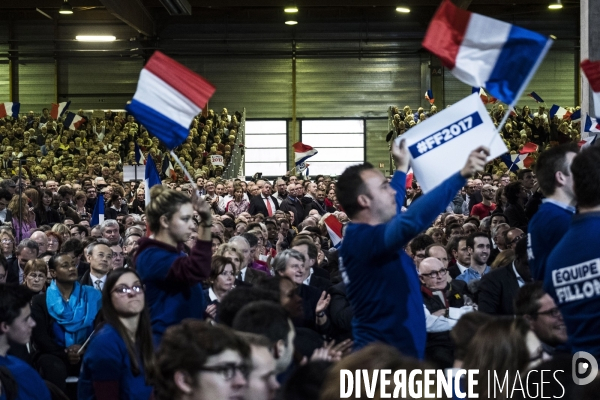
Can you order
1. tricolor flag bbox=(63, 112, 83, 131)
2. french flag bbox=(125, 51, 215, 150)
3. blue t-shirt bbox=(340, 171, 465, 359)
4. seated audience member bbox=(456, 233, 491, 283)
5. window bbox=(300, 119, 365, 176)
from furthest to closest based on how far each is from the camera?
1. window bbox=(300, 119, 365, 176)
2. tricolor flag bbox=(63, 112, 83, 131)
3. seated audience member bbox=(456, 233, 491, 283)
4. french flag bbox=(125, 51, 215, 150)
5. blue t-shirt bbox=(340, 171, 465, 359)

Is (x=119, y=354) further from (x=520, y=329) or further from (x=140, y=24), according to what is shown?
(x=140, y=24)

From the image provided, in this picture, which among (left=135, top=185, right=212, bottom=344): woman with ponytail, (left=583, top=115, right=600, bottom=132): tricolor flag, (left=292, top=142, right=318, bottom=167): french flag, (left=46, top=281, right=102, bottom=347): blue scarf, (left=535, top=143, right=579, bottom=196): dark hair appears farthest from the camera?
(left=292, top=142, right=318, bottom=167): french flag

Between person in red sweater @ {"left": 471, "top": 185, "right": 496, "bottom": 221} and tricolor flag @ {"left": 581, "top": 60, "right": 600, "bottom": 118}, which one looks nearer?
tricolor flag @ {"left": 581, "top": 60, "right": 600, "bottom": 118}

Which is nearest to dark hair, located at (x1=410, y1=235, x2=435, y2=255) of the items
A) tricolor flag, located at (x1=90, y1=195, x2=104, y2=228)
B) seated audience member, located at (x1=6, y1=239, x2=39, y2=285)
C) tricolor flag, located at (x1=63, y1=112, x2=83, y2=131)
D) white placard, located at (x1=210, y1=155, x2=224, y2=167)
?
seated audience member, located at (x1=6, y1=239, x2=39, y2=285)

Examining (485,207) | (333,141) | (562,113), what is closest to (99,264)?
(485,207)

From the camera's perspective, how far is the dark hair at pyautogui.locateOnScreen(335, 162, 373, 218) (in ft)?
13.9

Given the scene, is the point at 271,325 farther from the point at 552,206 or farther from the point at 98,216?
the point at 98,216

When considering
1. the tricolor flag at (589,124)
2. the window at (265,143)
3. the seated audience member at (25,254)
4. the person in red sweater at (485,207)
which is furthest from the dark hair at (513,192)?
the window at (265,143)

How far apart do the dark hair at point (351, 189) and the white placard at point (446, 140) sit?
70 centimetres

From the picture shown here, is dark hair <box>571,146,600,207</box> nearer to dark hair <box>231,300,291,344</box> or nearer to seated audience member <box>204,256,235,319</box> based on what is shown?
dark hair <box>231,300,291,344</box>

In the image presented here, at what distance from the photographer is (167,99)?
611 cm

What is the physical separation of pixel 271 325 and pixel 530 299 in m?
1.29

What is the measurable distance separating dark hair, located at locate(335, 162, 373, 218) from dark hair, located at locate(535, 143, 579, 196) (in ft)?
3.05

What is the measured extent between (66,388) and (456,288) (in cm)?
317
